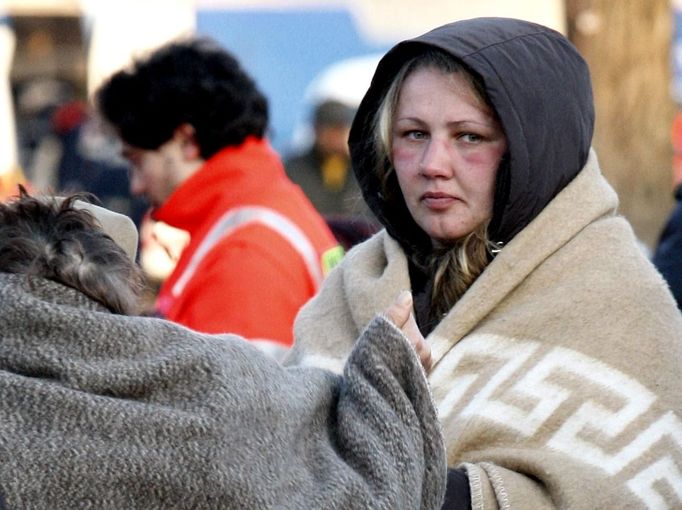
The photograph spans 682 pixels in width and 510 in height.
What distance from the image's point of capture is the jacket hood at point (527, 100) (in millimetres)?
3115

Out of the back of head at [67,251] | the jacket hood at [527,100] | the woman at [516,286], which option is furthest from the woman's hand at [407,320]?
the jacket hood at [527,100]

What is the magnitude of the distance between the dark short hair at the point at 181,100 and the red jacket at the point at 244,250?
97 mm

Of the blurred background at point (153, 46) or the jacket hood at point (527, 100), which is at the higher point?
the jacket hood at point (527, 100)

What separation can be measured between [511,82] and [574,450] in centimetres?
77

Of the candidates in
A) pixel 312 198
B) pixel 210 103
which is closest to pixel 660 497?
pixel 210 103

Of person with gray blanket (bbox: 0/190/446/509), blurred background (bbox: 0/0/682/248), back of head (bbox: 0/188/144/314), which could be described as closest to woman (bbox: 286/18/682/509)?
person with gray blanket (bbox: 0/190/446/509)

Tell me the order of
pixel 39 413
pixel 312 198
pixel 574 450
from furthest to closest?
1. pixel 312 198
2. pixel 574 450
3. pixel 39 413

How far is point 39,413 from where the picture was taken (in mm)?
2277

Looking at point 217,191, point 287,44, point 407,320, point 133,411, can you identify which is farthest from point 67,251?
point 287,44

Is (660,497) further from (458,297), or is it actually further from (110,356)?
(110,356)

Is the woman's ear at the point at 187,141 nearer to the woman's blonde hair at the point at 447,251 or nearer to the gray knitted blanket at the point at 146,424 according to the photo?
the woman's blonde hair at the point at 447,251

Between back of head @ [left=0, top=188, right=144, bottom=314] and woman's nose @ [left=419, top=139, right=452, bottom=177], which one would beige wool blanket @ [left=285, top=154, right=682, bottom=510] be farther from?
back of head @ [left=0, top=188, right=144, bottom=314]

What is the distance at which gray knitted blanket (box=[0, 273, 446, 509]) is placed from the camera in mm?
2277

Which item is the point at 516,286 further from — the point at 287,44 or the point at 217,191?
the point at 287,44
